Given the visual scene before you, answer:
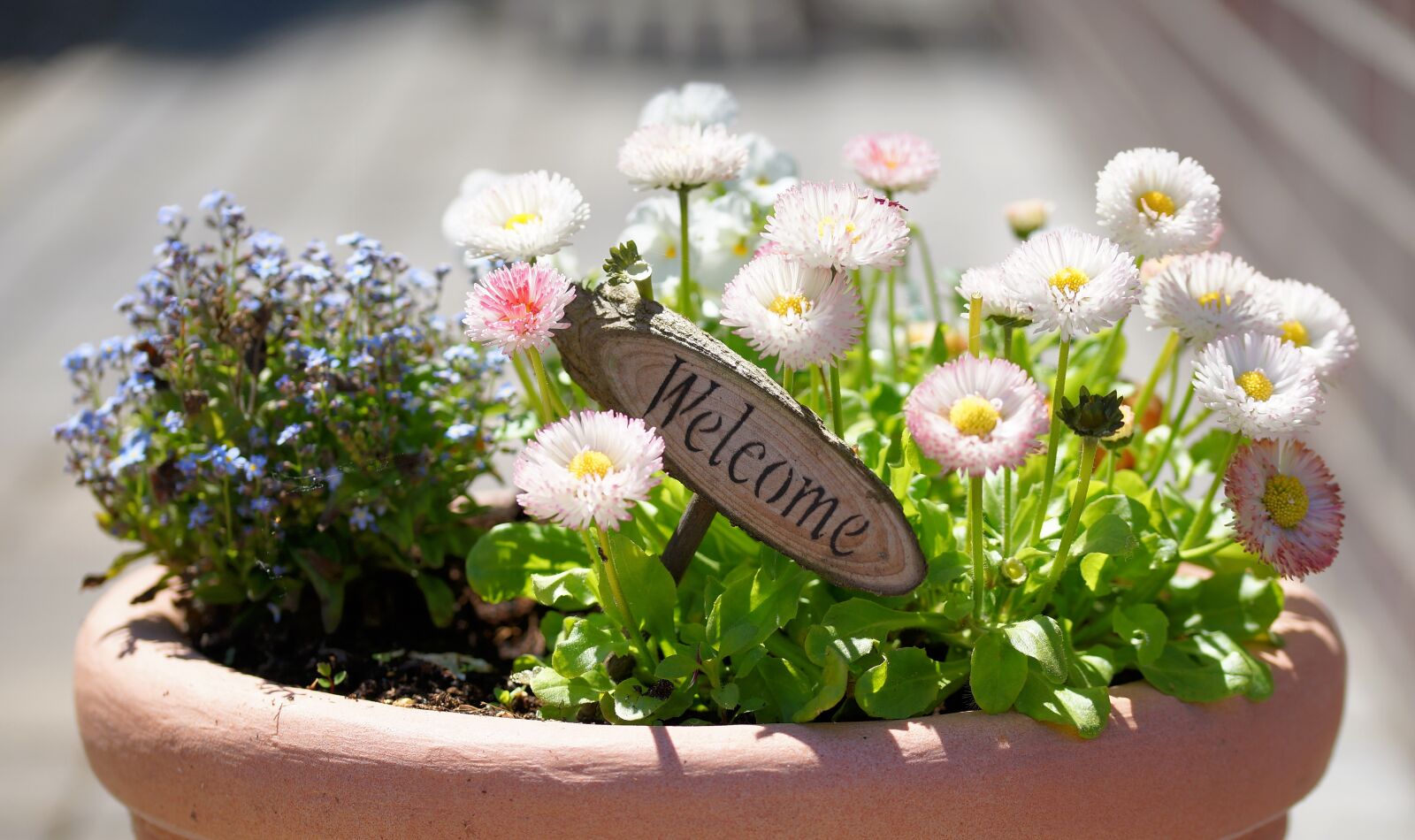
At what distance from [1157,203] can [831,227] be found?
0.89 ft

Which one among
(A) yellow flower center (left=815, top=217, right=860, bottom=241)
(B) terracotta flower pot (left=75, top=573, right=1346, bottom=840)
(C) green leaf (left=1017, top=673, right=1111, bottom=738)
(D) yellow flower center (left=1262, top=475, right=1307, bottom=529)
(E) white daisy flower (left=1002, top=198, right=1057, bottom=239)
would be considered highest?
(E) white daisy flower (left=1002, top=198, right=1057, bottom=239)

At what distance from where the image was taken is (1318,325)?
1060mm

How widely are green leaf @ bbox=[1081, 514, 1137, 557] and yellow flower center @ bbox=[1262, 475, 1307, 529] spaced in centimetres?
10

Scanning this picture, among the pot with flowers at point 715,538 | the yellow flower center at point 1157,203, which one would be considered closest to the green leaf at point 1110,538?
the pot with flowers at point 715,538

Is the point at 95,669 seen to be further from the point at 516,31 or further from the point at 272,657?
the point at 516,31

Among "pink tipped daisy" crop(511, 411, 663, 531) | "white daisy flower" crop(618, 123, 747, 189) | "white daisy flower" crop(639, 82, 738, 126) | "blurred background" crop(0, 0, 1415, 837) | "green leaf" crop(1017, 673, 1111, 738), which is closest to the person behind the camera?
"pink tipped daisy" crop(511, 411, 663, 531)

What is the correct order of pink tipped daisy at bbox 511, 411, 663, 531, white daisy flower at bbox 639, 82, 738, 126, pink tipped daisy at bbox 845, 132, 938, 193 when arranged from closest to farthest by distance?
1. pink tipped daisy at bbox 511, 411, 663, 531
2. pink tipped daisy at bbox 845, 132, 938, 193
3. white daisy flower at bbox 639, 82, 738, 126

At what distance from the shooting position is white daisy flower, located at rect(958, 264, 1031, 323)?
890 millimetres

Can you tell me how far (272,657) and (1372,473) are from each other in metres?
2.08

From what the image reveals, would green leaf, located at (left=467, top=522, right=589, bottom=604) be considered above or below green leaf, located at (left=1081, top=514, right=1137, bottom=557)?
below

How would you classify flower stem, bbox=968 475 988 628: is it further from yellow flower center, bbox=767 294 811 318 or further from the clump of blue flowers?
the clump of blue flowers

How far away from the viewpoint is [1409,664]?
2289 millimetres

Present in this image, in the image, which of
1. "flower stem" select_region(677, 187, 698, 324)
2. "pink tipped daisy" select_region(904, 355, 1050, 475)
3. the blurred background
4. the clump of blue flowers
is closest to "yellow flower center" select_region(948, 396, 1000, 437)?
"pink tipped daisy" select_region(904, 355, 1050, 475)

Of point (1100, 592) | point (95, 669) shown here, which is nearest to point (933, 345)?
point (1100, 592)
